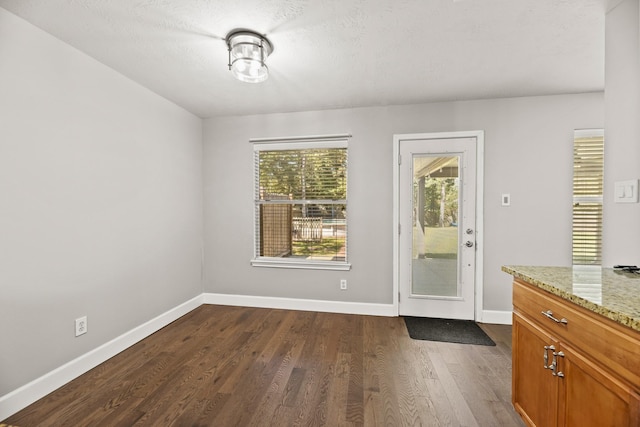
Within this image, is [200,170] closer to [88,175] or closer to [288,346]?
[88,175]

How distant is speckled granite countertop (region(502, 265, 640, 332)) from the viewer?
911 mm

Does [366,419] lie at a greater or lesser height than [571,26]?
lesser

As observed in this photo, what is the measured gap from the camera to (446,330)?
2.94 metres

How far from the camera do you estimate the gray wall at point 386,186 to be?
2996 mm

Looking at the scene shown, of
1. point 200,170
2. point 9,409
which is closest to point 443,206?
point 200,170

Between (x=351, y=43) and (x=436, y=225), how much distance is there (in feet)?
7.08

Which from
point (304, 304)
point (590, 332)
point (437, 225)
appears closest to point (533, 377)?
point (590, 332)

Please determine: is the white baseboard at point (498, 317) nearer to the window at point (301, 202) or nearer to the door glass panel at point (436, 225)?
the door glass panel at point (436, 225)

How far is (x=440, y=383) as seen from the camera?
2.06m

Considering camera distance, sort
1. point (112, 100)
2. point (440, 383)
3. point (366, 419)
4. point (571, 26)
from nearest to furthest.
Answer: point (366, 419) < point (571, 26) < point (440, 383) < point (112, 100)

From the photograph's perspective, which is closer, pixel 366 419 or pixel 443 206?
pixel 366 419

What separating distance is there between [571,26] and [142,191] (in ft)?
12.3

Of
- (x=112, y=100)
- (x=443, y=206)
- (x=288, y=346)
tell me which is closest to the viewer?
(x=112, y=100)

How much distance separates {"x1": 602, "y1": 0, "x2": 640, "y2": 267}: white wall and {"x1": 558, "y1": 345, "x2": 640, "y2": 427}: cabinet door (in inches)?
36.5
